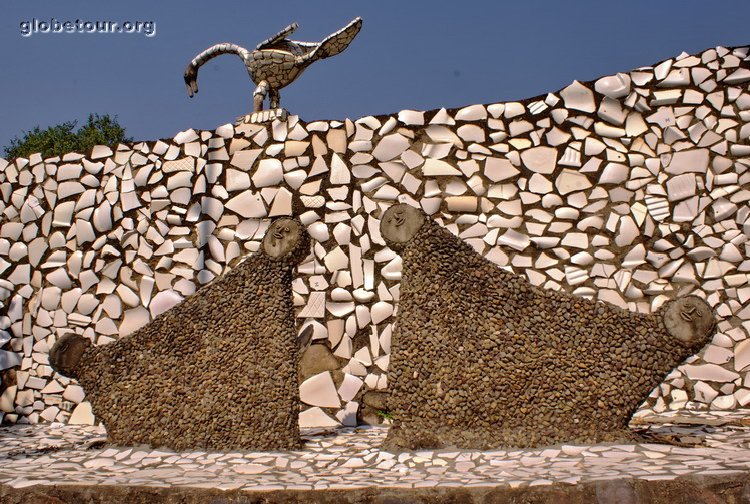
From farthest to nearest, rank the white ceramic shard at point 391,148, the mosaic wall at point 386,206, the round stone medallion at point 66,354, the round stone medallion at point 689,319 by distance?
the white ceramic shard at point 391,148 → the mosaic wall at point 386,206 → the round stone medallion at point 66,354 → the round stone medallion at point 689,319

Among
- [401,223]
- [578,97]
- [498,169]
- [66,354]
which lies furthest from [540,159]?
[66,354]

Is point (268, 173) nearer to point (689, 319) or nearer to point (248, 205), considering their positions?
point (248, 205)

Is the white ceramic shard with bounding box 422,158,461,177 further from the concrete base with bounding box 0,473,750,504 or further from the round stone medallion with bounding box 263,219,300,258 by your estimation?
the concrete base with bounding box 0,473,750,504

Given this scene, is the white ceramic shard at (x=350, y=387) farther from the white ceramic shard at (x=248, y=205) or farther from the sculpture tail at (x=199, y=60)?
the sculpture tail at (x=199, y=60)

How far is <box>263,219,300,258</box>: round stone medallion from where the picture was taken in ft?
19.8

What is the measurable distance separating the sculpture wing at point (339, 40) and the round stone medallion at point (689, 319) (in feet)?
16.2

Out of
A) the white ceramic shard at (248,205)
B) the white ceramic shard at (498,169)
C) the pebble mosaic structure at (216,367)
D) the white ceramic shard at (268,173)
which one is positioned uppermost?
the white ceramic shard at (268,173)

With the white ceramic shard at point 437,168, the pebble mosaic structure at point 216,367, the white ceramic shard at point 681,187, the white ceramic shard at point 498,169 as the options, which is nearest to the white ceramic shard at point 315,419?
the pebble mosaic structure at point 216,367

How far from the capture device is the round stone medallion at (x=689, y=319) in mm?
5200

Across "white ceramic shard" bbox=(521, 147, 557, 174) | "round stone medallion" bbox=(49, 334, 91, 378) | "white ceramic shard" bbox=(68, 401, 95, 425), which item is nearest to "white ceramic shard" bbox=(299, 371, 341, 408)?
"round stone medallion" bbox=(49, 334, 91, 378)

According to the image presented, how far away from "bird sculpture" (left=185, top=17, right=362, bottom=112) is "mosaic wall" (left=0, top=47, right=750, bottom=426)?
1.98 ft

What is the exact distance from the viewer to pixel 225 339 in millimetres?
6062

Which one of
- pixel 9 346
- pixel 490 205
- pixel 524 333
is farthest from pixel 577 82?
pixel 9 346

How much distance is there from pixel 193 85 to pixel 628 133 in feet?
16.8
